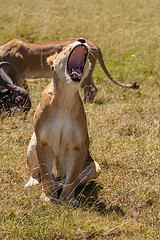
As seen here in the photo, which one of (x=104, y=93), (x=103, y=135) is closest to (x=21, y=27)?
(x=104, y=93)

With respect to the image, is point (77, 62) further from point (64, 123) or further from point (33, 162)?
point (33, 162)

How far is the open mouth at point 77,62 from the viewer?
3658 millimetres

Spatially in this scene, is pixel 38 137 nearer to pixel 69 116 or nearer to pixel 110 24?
pixel 69 116

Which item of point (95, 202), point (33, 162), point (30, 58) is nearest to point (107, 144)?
point (33, 162)

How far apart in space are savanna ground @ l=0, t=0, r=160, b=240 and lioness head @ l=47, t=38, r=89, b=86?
3.48ft

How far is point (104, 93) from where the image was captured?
289 inches

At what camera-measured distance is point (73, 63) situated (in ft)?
12.6

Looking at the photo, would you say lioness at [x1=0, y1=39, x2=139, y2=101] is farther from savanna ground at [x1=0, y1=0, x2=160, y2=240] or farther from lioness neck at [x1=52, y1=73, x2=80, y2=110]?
lioness neck at [x1=52, y1=73, x2=80, y2=110]

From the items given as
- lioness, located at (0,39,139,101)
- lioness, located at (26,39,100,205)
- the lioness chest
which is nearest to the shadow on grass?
lioness, located at (26,39,100,205)

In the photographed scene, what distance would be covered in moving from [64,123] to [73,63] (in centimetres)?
59

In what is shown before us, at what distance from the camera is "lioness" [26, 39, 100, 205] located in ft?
12.1

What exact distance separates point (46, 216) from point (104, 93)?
170 inches

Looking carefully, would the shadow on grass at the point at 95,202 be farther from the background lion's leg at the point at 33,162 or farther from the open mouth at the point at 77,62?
the open mouth at the point at 77,62

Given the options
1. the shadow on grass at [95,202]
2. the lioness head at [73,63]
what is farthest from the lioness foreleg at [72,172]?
the lioness head at [73,63]
